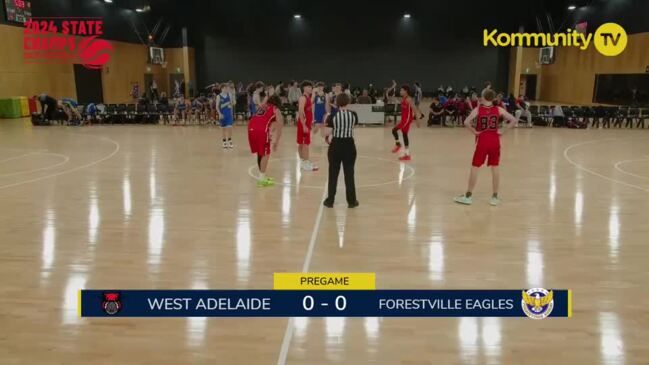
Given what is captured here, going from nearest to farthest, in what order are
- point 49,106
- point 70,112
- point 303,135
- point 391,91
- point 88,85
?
point 303,135 < point 49,106 < point 70,112 < point 391,91 < point 88,85

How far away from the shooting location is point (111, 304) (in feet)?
13.1

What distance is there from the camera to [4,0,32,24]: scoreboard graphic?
20922 mm

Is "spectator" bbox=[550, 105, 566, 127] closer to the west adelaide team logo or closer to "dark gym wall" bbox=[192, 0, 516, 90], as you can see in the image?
"dark gym wall" bbox=[192, 0, 516, 90]

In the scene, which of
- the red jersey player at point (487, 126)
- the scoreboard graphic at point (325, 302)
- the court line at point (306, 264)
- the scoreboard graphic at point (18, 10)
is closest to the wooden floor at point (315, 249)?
the court line at point (306, 264)

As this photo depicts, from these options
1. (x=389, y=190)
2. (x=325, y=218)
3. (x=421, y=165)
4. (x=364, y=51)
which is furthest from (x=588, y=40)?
(x=325, y=218)

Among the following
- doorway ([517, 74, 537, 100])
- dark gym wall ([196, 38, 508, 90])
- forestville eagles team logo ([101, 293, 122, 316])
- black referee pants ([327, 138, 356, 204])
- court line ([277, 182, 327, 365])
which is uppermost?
dark gym wall ([196, 38, 508, 90])

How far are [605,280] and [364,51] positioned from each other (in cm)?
2946

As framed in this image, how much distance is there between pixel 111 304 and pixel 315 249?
2.34 meters

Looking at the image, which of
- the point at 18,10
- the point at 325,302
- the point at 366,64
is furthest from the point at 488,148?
the point at 366,64

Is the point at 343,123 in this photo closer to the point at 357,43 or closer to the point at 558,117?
the point at 558,117

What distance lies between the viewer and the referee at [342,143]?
7.01 m

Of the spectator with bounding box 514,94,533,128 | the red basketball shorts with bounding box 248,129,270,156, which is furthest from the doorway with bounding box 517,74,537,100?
the red basketball shorts with bounding box 248,129,270,156

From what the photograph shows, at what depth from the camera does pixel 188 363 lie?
3.50 metres

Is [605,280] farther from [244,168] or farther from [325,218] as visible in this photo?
[244,168]
